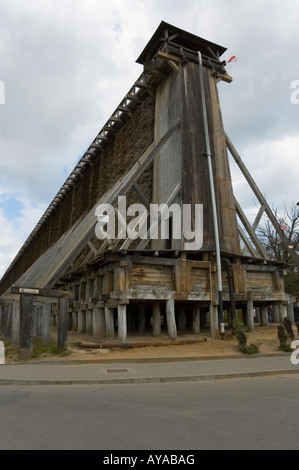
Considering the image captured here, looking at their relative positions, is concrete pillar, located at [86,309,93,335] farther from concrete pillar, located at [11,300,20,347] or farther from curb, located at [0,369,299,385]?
curb, located at [0,369,299,385]

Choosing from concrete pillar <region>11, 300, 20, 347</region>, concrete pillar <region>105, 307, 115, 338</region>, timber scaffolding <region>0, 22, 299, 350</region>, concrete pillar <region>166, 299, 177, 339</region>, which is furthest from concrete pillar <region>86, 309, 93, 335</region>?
concrete pillar <region>166, 299, 177, 339</region>

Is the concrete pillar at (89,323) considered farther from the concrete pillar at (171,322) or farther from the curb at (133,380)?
the curb at (133,380)

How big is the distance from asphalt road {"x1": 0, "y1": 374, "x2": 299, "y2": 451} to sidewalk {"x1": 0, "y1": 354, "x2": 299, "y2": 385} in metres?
0.49

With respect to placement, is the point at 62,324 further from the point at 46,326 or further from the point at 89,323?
the point at 89,323

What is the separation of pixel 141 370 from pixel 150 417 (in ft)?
14.8

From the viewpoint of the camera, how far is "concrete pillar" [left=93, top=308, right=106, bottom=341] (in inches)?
610

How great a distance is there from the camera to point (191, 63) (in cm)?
1970

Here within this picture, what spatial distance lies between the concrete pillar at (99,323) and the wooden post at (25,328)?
4.54m

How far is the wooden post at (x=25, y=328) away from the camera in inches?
433

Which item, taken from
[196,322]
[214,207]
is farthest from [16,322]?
[214,207]

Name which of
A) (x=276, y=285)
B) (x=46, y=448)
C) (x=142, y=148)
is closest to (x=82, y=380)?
(x=46, y=448)

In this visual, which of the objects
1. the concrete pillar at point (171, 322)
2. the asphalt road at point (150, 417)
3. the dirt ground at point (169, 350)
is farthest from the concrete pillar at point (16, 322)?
the asphalt road at point (150, 417)

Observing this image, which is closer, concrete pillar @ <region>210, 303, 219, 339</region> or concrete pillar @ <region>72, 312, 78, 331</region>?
concrete pillar @ <region>210, 303, 219, 339</region>

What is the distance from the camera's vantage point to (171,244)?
1784 cm
